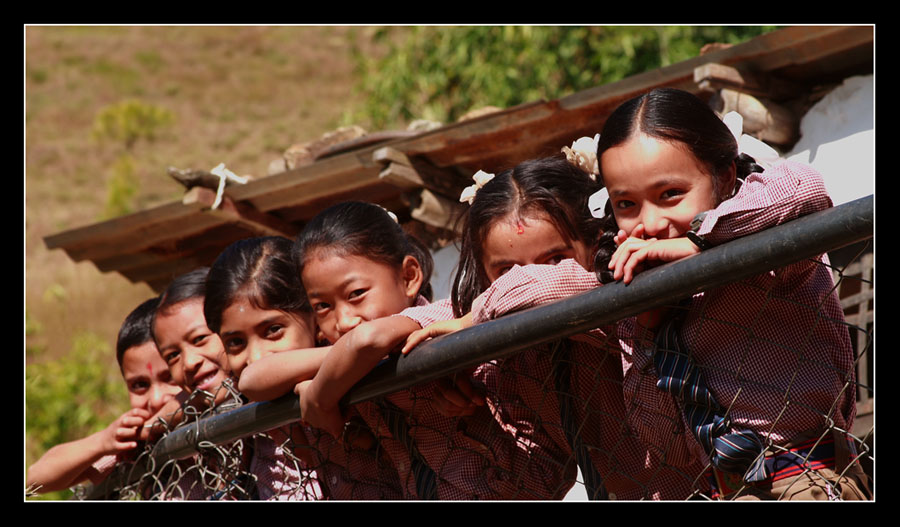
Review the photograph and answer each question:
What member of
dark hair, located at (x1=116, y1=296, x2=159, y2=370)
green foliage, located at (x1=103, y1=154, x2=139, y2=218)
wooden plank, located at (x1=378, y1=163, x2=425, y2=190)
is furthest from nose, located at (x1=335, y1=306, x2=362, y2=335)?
green foliage, located at (x1=103, y1=154, x2=139, y2=218)

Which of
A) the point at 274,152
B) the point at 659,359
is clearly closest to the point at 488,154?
the point at 659,359

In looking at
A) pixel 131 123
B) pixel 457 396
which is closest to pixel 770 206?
pixel 457 396

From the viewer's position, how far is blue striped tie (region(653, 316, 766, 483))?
1.93 meters

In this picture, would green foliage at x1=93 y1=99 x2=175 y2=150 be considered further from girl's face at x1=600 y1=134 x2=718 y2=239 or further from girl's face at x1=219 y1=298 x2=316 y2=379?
girl's face at x1=600 y1=134 x2=718 y2=239

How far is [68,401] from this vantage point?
11.1m

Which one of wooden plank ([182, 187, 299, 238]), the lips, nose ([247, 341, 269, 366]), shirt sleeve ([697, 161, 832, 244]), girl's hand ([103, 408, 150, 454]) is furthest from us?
wooden plank ([182, 187, 299, 238])

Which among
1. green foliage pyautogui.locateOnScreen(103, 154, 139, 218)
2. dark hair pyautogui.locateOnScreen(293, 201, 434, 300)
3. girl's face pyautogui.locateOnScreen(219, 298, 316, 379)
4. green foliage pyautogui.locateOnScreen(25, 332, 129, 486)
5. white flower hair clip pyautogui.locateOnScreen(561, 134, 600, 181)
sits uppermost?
green foliage pyautogui.locateOnScreen(103, 154, 139, 218)

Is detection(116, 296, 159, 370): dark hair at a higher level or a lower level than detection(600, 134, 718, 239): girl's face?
lower

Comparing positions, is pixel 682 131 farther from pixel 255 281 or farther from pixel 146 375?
pixel 146 375

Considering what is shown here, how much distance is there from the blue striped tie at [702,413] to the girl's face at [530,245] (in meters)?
0.42

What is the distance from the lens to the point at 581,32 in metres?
10.2

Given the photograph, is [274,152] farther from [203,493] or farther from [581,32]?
[203,493]

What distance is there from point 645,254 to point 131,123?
29786mm

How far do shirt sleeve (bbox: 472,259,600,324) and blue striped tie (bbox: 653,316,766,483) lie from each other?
0.18 meters
